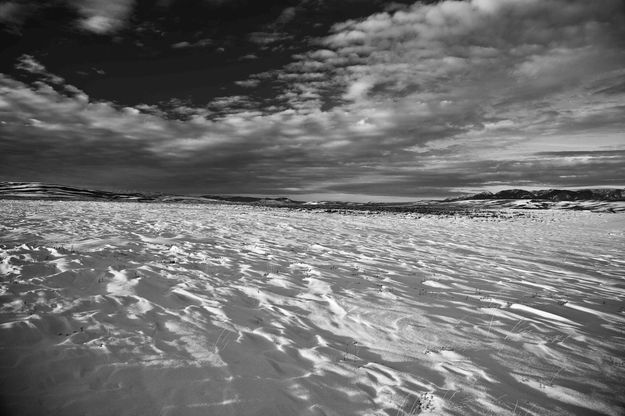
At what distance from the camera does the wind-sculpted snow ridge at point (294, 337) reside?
399 centimetres

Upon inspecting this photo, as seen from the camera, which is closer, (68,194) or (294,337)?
(294,337)

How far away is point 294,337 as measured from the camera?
5.55 metres

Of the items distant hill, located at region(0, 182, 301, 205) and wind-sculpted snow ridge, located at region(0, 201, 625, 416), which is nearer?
wind-sculpted snow ridge, located at region(0, 201, 625, 416)

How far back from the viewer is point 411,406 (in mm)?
4000

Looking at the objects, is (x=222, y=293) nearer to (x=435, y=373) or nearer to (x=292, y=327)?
(x=292, y=327)

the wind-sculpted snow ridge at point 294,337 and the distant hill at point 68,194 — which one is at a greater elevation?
the distant hill at point 68,194

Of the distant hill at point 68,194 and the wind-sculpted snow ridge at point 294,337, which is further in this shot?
the distant hill at point 68,194

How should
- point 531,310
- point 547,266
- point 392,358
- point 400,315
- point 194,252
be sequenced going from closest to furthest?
1. point 392,358
2. point 400,315
3. point 531,310
4. point 194,252
5. point 547,266

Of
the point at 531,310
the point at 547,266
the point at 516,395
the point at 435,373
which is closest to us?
the point at 516,395

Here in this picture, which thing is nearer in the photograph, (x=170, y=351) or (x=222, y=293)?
(x=170, y=351)

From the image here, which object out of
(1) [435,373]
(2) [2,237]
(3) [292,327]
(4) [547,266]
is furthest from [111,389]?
(4) [547,266]

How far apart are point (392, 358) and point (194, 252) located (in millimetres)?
8229

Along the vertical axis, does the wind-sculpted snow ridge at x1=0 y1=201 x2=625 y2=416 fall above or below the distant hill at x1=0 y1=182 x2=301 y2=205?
below

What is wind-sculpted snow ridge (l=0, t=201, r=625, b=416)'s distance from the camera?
13.1ft
